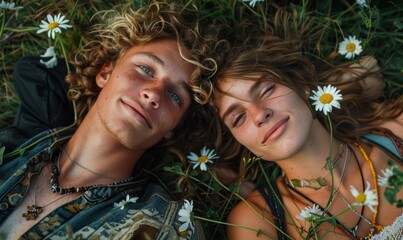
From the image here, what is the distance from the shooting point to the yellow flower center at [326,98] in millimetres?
2654

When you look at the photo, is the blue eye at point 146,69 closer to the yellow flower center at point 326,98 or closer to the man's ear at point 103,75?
the man's ear at point 103,75

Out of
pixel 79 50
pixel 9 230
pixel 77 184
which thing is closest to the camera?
pixel 9 230

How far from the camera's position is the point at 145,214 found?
2723 mm

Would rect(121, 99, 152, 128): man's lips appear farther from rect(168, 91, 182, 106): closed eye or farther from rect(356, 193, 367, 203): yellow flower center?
rect(356, 193, 367, 203): yellow flower center

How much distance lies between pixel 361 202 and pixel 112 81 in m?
1.41

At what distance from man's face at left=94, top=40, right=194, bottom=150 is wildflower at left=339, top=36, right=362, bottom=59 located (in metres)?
0.94

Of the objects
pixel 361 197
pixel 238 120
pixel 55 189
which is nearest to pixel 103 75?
pixel 55 189

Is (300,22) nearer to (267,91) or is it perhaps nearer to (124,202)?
(267,91)

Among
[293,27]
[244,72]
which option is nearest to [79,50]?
[244,72]

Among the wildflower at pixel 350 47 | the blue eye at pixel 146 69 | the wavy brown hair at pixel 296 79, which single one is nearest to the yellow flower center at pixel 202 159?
the wavy brown hair at pixel 296 79

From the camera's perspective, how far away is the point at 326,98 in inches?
105

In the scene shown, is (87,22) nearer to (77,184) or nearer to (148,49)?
(148,49)

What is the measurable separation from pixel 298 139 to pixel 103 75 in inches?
46.8

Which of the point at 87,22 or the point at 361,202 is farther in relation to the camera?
the point at 87,22
